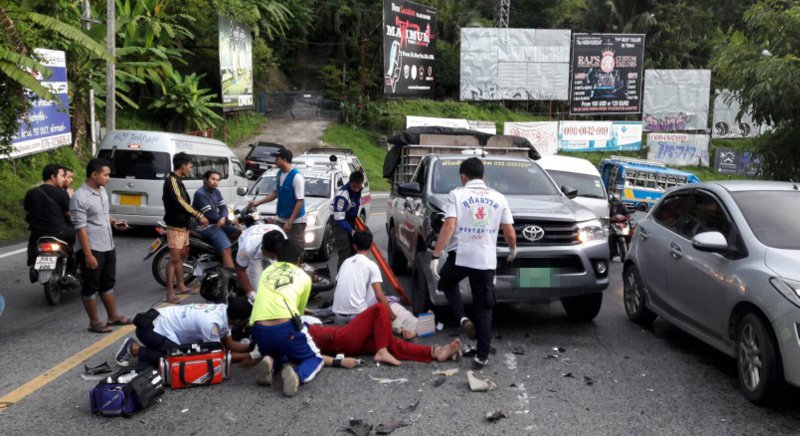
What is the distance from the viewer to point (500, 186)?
30.0ft

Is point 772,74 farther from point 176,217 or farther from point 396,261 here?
point 176,217

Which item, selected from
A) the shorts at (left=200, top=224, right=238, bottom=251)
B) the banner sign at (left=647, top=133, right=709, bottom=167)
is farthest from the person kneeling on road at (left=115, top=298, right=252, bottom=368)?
the banner sign at (left=647, top=133, right=709, bottom=167)

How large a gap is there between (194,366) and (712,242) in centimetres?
429

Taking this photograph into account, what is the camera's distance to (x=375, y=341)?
672 cm

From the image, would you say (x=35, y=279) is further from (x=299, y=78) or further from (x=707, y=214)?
(x=299, y=78)

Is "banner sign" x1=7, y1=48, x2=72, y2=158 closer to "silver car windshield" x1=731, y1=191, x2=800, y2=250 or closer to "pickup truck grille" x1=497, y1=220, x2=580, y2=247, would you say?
"pickup truck grille" x1=497, y1=220, x2=580, y2=247

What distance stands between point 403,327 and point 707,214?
10.1 ft

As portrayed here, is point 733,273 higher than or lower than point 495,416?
higher

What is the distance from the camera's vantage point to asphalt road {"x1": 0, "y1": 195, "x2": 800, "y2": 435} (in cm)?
523

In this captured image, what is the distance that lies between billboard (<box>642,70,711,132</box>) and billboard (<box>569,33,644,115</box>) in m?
1.33

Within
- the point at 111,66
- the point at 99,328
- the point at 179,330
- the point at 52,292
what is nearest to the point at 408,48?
the point at 111,66

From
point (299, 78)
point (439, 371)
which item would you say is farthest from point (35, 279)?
point (299, 78)

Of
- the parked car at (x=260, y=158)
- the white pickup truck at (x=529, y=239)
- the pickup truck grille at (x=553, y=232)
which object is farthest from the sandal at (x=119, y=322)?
the parked car at (x=260, y=158)

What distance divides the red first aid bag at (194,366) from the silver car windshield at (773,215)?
14.6 feet
